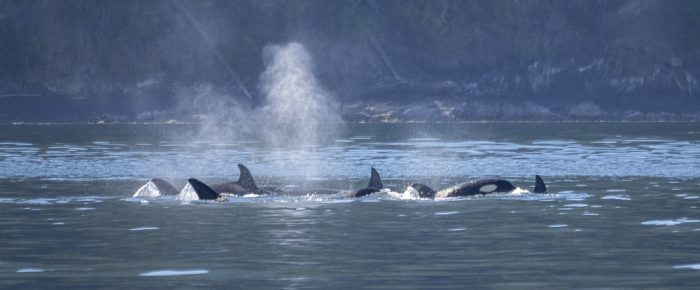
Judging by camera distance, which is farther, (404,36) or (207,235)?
(404,36)

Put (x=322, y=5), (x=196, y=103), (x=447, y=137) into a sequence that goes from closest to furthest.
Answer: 1. (x=447, y=137)
2. (x=196, y=103)
3. (x=322, y=5)

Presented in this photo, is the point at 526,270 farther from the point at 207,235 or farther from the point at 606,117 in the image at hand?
the point at 606,117

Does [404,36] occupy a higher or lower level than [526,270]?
higher

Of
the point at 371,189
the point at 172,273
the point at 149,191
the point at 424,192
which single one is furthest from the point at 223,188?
the point at 172,273

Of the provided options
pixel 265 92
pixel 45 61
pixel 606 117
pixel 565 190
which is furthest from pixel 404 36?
pixel 565 190

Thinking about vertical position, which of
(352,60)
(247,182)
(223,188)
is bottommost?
(223,188)

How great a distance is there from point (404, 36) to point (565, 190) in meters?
95.6

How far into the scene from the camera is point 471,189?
38.2m

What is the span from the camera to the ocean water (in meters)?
21.6

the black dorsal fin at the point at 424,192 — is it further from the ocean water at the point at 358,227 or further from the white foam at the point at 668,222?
the white foam at the point at 668,222

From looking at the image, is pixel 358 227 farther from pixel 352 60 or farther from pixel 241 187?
pixel 352 60

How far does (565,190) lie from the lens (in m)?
40.1

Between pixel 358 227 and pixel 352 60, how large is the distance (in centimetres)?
10457

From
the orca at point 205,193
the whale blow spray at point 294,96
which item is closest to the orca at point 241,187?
the orca at point 205,193
